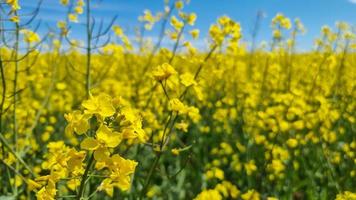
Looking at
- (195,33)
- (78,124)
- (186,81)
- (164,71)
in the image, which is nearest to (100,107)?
(78,124)

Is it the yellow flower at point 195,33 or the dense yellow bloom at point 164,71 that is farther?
the yellow flower at point 195,33

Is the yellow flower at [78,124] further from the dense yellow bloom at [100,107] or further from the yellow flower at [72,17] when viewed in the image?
the yellow flower at [72,17]

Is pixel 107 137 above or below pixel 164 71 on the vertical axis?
below

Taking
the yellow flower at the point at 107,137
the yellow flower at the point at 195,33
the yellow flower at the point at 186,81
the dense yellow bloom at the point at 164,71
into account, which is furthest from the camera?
the yellow flower at the point at 195,33

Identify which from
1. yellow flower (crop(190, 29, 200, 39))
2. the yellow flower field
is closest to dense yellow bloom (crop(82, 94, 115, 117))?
the yellow flower field

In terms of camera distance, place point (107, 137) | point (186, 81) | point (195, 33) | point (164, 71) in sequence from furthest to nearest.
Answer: point (195, 33) < point (186, 81) < point (164, 71) < point (107, 137)

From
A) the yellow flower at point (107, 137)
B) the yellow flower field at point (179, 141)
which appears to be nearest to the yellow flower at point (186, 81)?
the yellow flower field at point (179, 141)

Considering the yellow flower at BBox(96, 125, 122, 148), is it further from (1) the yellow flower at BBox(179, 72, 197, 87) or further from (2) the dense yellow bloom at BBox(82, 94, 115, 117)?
(1) the yellow flower at BBox(179, 72, 197, 87)

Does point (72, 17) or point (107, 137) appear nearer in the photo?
point (107, 137)

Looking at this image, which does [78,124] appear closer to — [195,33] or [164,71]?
[164,71]

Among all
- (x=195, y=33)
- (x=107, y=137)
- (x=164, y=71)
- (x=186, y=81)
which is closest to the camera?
(x=107, y=137)

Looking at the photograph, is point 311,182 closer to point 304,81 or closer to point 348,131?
point 348,131

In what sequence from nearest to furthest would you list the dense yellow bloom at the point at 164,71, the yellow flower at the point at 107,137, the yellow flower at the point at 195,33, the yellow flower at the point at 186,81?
the yellow flower at the point at 107,137
the dense yellow bloom at the point at 164,71
the yellow flower at the point at 186,81
the yellow flower at the point at 195,33

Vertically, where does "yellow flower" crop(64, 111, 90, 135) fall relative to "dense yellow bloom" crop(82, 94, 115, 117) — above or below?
below
